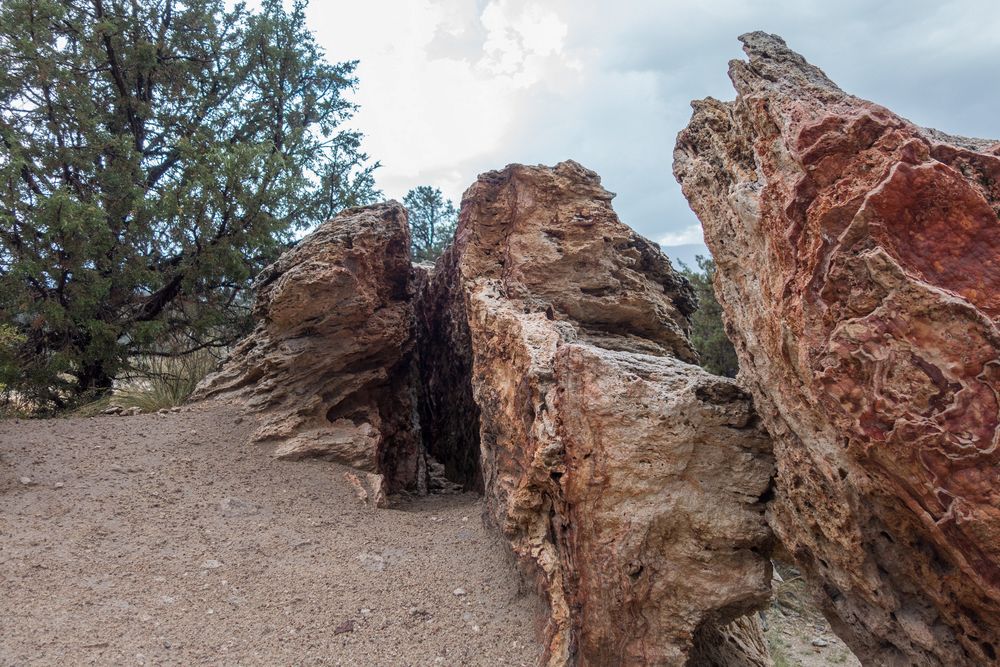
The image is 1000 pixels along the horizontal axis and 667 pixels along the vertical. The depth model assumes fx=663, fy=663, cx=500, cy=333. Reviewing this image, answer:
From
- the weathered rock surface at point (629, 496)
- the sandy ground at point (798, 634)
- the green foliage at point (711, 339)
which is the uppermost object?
the green foliage at point (711, 339)

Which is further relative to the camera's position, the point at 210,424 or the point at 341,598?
the point at 210,424

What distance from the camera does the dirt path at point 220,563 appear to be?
4.58m

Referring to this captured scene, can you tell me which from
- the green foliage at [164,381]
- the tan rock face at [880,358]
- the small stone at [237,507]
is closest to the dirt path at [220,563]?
the small stone at [237,507]

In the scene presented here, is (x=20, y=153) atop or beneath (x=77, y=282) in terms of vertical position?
atop

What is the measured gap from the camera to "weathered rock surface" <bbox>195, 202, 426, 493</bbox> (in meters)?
7.81

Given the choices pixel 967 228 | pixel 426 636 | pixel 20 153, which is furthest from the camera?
pixel 20 153

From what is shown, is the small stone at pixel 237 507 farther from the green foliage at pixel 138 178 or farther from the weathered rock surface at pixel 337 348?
the green foliage at pixel 138 178

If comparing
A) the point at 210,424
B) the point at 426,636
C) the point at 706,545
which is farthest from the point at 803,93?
the point at 210,424

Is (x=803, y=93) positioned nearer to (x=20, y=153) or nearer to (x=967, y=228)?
(x=967, y=228)

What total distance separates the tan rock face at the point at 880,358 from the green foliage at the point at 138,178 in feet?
26.3

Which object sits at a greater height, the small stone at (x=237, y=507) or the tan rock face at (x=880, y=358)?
the tan rock face at (x=880, y=358)

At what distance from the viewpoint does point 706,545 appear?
4219mm

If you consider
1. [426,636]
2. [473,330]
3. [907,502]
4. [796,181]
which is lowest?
[426,636]

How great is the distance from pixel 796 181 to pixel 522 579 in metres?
3.71
